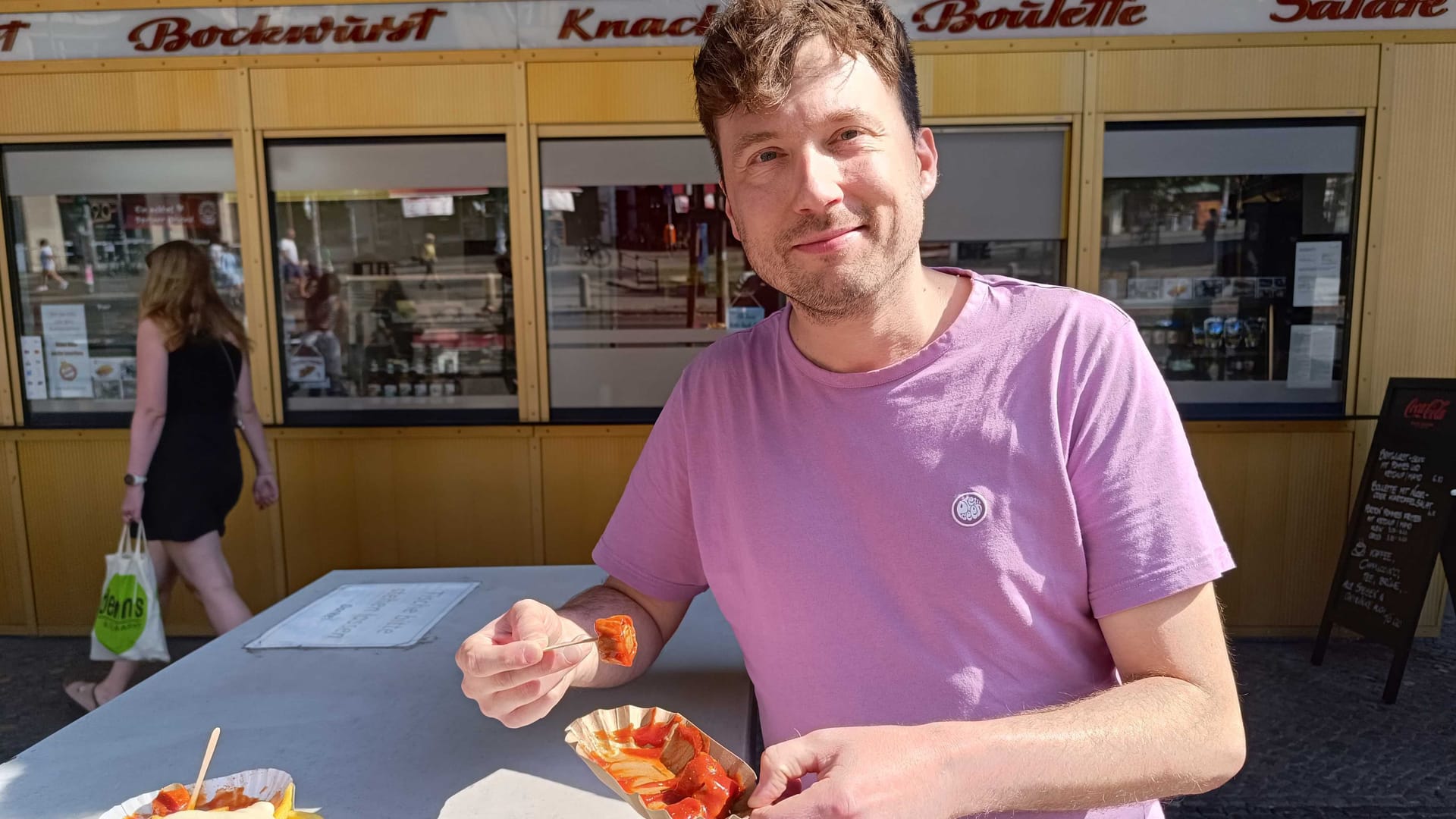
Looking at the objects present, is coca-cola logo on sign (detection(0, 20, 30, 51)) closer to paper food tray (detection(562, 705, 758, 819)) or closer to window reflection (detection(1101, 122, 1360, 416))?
paper food tray (detection(562, 705, 758, 819))

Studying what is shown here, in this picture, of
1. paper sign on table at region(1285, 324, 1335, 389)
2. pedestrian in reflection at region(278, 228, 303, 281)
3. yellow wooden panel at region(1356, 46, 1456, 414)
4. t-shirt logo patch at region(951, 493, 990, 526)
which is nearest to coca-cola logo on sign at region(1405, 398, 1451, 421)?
yellow wooden panel at region(1356, 46, 1456, 414)

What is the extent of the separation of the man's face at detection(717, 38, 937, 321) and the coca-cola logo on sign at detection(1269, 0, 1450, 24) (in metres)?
4.54

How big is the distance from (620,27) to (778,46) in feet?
12.6

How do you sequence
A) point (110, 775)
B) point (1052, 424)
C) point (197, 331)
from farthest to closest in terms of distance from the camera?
point (197, 331), point (110, 775), point (1052, 424)

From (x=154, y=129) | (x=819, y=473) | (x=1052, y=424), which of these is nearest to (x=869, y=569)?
(x=819, y=473)

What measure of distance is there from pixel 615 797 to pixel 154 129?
16.7ft

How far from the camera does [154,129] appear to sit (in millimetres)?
4953

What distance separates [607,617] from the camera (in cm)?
177

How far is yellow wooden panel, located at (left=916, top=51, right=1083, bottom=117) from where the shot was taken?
475 cm

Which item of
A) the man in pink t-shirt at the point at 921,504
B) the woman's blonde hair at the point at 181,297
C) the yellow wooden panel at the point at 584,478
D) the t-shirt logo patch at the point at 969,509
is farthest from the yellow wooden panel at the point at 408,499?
the t-shirt logo patch at the point at 969,509

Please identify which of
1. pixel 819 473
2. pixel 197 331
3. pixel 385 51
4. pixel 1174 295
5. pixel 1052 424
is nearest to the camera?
pixel 1052 424

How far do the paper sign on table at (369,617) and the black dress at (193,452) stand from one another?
1.73 metres

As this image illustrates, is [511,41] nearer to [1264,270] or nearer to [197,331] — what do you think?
[197,331]

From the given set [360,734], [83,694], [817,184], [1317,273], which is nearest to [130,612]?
[83,694]
